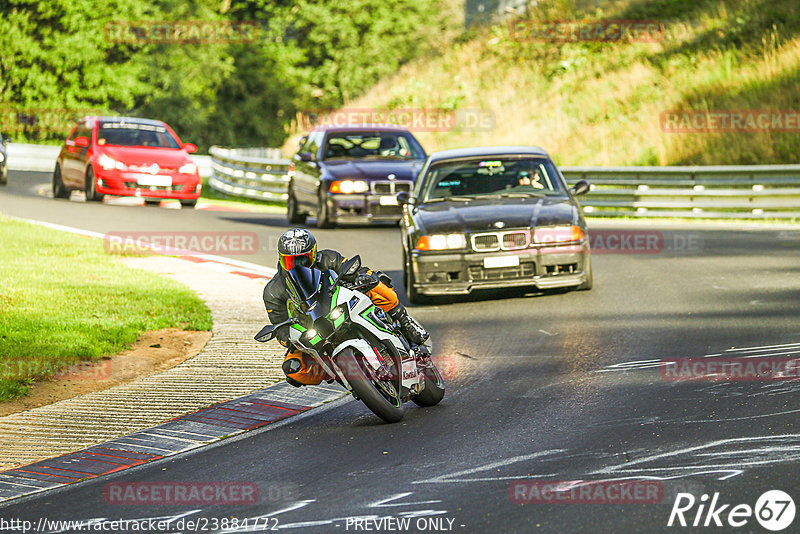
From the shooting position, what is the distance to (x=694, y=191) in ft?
80.4

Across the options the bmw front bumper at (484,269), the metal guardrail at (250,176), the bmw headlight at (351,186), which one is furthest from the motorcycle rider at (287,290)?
the metal guardrail at (250,176)

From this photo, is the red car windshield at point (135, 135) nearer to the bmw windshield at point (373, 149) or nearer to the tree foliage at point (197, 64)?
the bmw windshield at point (373, 149)

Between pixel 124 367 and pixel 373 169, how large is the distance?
11470 millimetres

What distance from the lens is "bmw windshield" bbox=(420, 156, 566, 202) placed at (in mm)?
14539

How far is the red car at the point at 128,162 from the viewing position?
25.3m

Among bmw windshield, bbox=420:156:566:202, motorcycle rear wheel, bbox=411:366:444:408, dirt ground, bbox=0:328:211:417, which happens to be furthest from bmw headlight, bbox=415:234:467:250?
motorcycle rear wheel, bbox=411:366:444:408

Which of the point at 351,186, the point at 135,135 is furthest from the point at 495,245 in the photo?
the point at 135,135

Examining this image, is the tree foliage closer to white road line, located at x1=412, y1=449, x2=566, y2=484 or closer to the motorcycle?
the motorcycle

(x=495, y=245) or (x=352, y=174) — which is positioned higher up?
(x=352, y=174)

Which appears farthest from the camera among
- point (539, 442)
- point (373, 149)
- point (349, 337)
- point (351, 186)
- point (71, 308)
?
point (373, 149)

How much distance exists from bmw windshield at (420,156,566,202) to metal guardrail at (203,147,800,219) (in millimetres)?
9929

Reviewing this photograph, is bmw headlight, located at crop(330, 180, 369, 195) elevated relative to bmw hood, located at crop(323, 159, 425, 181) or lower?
lower

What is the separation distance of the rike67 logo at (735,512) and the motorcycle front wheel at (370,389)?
253cm

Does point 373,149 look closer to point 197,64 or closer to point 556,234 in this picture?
point 556,234
